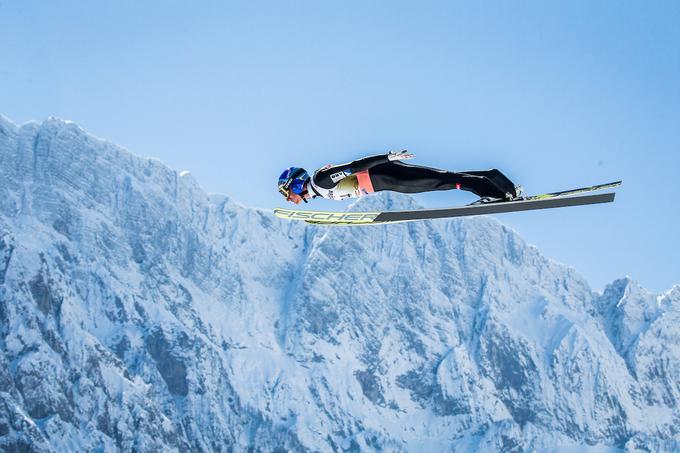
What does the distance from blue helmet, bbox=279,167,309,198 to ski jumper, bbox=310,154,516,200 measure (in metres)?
0.39

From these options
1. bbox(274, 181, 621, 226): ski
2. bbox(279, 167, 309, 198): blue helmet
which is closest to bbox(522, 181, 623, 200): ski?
bbox(274, 181, 621, 226): ski

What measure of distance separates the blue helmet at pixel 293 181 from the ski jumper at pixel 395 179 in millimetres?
390

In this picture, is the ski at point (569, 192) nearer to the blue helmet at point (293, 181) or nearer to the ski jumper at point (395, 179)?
the ski jumper at point (395, 179)

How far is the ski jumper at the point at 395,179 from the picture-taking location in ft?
63.4

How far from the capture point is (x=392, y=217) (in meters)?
21.0

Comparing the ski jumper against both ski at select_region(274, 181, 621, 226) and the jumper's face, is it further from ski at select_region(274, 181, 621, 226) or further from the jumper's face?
the jumper's face

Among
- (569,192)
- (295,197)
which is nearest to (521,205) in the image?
(569,192)

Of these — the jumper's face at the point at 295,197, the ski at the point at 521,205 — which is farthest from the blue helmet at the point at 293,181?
the ski at the point at 521,205

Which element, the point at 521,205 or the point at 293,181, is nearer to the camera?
the point at 521,205

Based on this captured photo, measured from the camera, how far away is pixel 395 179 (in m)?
20.1

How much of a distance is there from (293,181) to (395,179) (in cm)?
296

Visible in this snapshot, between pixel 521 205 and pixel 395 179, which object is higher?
pixel 395 179

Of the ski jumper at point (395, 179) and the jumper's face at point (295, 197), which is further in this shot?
the jumper's face at point (295, 197)

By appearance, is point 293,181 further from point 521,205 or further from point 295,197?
point 521,205
